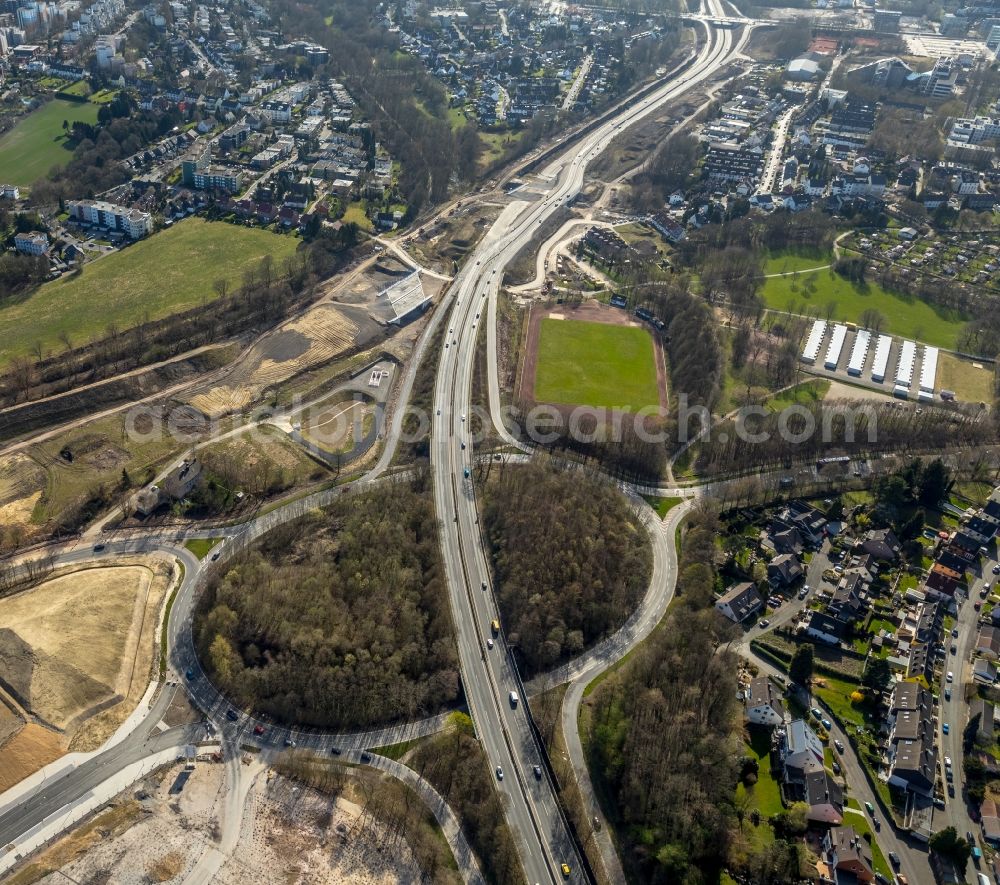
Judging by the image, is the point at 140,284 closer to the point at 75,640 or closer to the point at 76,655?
the point at 75,640

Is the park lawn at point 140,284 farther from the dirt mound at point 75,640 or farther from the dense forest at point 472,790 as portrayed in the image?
the dense forest at point 472,790

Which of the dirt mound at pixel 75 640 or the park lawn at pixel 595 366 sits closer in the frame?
the dirt mound at pixel 75 640

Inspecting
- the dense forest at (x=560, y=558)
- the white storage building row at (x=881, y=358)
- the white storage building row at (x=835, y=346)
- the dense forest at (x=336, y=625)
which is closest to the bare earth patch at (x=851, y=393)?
the white storage building row at (x=881, y=358)

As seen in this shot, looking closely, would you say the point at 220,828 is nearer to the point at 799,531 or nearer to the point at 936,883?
the point at 936,883

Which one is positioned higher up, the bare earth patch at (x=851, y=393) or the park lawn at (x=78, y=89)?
the park lawn at (x=78, y=89)

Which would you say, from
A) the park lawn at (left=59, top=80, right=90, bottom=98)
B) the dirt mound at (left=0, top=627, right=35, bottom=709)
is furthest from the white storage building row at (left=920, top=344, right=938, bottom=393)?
the park lawn at (left=59, top=80, right=90, bottom=98)

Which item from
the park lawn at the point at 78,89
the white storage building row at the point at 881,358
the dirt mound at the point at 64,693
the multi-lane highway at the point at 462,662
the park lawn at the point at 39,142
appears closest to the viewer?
the multi-lane highway at the point at 462,662

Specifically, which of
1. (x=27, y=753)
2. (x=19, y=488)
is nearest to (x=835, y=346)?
(x=19, y=488)
